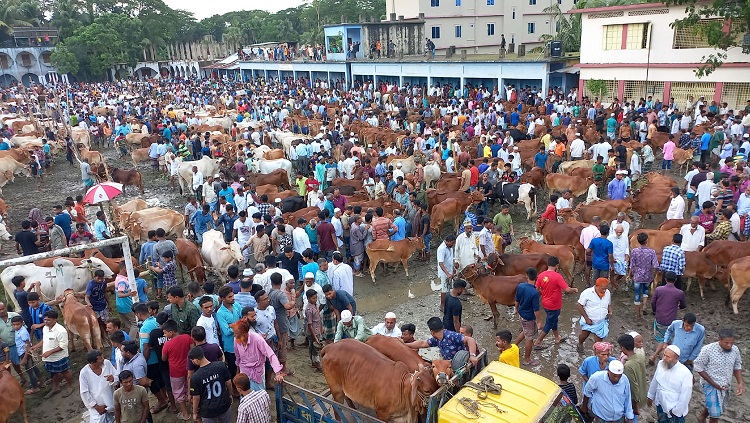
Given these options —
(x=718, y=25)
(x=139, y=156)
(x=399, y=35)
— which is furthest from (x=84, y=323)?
(x=399, y=35)

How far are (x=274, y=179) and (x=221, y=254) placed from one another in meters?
5.76

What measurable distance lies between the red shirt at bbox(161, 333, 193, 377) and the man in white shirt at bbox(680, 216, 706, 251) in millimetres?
8829

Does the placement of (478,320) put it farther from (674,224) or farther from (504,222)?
(674,224)

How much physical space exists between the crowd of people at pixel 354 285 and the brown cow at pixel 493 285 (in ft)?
1.52

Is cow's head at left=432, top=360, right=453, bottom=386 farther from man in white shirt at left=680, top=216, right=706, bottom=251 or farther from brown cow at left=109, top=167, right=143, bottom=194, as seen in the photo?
brown cow at left=109, top=167, right=143, bottom=194

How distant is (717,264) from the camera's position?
9.80 metres

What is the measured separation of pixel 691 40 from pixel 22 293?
82.7ft

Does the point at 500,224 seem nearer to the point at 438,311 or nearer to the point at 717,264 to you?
the point at 438,311

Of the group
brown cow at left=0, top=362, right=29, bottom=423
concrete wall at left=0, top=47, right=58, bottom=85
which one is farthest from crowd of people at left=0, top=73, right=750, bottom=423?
concrete wall at left=0, top=47, right=58, bottom=85

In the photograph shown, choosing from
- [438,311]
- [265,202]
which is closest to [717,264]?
[438,311]

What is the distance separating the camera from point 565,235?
443 inches

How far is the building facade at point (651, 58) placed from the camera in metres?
22.1

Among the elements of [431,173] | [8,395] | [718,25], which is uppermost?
[718,25]

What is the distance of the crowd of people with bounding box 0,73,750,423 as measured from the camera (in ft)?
20.5
